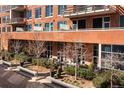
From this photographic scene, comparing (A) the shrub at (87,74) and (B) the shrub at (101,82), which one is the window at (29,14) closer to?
(A) the shrub at (87,74)

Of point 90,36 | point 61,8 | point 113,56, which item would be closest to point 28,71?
point 90,36

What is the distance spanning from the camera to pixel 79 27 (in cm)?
3562

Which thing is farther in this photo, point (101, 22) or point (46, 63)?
point (46, 63)

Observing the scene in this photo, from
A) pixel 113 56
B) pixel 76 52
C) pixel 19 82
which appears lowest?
pixel 19 82

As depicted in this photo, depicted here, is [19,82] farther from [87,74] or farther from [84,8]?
[84,8]

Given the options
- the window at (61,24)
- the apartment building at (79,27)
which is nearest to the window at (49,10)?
the apartment building at (79,27)

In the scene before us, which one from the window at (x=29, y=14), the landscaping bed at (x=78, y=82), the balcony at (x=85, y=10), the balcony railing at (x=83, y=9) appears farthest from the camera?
the window at (x=29, y=14)

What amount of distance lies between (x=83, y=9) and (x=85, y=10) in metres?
0.83

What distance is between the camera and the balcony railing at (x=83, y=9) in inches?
1170

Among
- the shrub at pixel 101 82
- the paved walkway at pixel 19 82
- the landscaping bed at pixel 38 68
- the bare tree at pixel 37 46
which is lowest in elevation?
the paved walkway at pixel 19 82

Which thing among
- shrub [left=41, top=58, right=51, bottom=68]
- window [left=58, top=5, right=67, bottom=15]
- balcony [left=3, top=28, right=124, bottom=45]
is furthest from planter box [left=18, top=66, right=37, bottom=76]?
window [left=58, top=5, right=67, bottom=15]

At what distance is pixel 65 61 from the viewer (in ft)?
113

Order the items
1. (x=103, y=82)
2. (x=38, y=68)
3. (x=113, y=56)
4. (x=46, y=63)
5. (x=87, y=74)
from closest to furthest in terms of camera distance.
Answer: (x=103, y=82)
(x=113, y=56)
(x=87, y=74)
(x=38, y=68)
(x=46, y=63)

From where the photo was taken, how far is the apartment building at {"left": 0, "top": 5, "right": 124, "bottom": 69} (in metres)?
26.5
